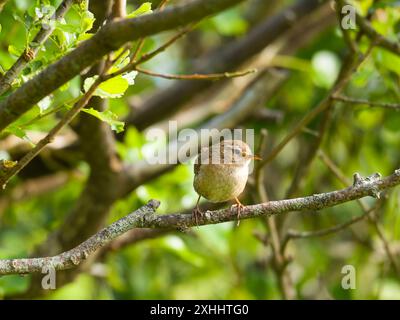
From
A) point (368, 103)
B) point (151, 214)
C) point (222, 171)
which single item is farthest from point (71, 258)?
point (368, 103)

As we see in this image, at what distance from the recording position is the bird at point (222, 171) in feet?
10.9

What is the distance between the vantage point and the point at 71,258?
7.17 feet

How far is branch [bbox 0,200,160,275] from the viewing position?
84.4 inches

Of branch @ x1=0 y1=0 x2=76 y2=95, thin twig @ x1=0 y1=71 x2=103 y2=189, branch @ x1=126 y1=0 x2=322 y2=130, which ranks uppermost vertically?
branch @ x1=126 y1=0 x2=322 y2=130

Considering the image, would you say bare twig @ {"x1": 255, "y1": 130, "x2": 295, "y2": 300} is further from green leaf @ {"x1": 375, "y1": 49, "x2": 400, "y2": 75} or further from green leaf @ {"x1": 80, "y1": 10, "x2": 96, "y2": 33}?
green leaf @ {"x1": 80, "y1": 10, "x2": 96, "y2": 33}

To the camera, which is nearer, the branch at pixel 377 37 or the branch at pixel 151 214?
the branch at pixel 151 214

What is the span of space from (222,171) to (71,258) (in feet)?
4.38

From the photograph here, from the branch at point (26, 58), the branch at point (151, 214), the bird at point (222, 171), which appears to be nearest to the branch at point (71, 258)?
the branch at point (151, 214)

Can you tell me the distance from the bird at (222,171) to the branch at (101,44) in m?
1.49

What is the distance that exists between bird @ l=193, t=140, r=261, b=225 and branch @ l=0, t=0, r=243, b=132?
149 centimetres

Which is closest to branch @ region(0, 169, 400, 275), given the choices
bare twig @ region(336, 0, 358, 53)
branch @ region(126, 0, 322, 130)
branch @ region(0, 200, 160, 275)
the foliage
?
branch @ region(0, 200, 160, 275)

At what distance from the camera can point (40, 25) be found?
2213 millimetres

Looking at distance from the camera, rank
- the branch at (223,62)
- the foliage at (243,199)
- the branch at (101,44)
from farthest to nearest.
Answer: the branch at (223,62) < the foliage at (243,199) < the branch at (101,44)

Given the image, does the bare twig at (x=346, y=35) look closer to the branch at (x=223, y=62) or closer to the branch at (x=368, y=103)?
the branch at (x=368, y=103)
